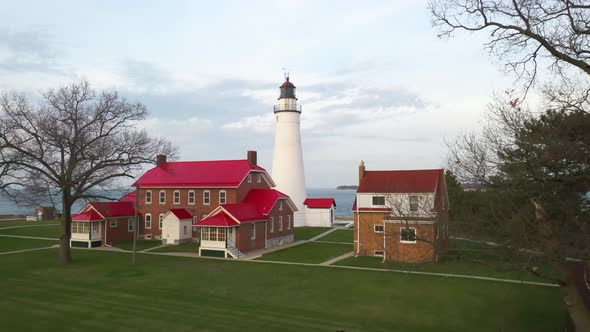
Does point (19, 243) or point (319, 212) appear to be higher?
point (319, 212)

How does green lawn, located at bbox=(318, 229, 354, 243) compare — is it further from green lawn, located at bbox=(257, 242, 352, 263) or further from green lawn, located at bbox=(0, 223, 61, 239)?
green lawn, located at bbox=(0, 223, 61, 239)

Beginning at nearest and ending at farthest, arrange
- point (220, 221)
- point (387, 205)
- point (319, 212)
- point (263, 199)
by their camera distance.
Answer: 1. point (387, 205)
2. point (220, 221)
3. point (263, 199)
4. point (319, 212)

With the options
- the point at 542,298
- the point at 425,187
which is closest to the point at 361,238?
the point at 425,187

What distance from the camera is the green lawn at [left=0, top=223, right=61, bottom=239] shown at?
47.7 m

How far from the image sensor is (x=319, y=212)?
58.4m

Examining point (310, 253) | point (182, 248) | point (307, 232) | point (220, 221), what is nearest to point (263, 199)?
point (220, 221)

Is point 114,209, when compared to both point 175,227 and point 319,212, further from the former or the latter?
point 319,212

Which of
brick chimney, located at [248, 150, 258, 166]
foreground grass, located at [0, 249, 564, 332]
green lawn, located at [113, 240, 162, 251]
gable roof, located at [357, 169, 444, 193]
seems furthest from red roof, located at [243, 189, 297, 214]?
foreground grass, located at [0, 249, 564, 332]

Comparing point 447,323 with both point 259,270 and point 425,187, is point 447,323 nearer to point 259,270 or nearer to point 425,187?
point 259,270

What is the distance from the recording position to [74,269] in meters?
28.3

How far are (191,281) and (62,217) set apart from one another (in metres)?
13.2

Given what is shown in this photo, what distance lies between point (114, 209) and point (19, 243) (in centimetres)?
914

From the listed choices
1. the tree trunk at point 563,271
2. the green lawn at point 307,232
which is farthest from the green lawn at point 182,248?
the tree trunk at point 563,271

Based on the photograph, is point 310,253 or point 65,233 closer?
point 65,233
